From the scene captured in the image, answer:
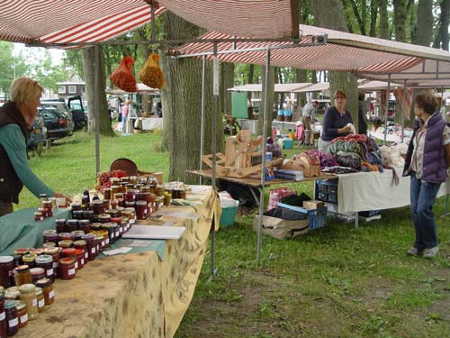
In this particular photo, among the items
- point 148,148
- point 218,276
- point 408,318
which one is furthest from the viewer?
point 148,148

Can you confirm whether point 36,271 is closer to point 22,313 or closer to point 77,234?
point 22,313

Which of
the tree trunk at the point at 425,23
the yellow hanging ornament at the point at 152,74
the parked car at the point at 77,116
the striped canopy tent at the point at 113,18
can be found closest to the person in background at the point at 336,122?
the striped canopy tent at the point at 113,18

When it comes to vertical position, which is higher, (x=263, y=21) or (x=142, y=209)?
(x=263, y=21)

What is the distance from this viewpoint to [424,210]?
5.30m

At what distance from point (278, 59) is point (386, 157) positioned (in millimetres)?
2179

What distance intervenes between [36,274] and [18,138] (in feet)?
5.25

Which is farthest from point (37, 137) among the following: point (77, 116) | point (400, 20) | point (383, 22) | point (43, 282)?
point (383, 22)

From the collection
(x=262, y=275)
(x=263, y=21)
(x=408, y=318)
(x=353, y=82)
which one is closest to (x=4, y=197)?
(x=263, y=21)

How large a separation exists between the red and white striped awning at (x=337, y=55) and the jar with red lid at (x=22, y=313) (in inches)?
159

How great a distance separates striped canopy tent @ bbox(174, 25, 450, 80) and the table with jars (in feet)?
8.66

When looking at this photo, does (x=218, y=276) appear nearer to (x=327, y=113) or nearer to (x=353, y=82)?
(x=327, y=113)

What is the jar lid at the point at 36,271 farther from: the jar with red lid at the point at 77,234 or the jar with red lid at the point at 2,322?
the jar with red lid at the point at 77,234

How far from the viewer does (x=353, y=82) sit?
10.2 metres

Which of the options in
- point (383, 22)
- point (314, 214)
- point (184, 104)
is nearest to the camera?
point (314, 214)
